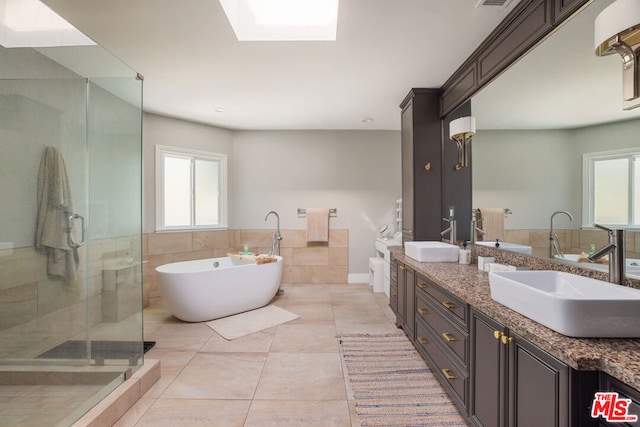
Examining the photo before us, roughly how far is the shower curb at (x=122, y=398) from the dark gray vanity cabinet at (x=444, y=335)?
1944 mm

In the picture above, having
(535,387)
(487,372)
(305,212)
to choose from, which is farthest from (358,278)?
(535,387)

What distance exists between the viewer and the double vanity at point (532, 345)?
809 millimetres

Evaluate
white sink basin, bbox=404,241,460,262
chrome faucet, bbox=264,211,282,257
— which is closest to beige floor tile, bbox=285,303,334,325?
chrome faucet, bbox=264,211,282,257

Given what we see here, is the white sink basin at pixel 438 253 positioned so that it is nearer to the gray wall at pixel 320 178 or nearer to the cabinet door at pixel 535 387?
the cabinet door at pixel 535 387

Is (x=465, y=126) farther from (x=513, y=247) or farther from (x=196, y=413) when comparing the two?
(x=196, y=413)

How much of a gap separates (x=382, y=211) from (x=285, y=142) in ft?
6.45

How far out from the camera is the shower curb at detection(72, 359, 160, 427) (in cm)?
148

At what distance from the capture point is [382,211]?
455 centimetres

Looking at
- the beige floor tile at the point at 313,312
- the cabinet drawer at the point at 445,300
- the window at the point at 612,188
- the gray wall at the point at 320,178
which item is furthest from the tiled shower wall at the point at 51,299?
the window at the point at 612,188

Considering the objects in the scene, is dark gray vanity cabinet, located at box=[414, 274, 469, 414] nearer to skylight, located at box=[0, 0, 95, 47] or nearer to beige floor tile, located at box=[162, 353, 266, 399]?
beige floor tile, located at box=[162, 353, 266, 399]

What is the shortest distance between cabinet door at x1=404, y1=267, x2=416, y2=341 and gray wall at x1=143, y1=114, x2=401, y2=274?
6.88 ft

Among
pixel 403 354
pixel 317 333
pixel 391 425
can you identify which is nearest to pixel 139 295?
pixel 317 333

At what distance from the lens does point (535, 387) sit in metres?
0.96

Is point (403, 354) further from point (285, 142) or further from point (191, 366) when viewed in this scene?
point (285, 142)
